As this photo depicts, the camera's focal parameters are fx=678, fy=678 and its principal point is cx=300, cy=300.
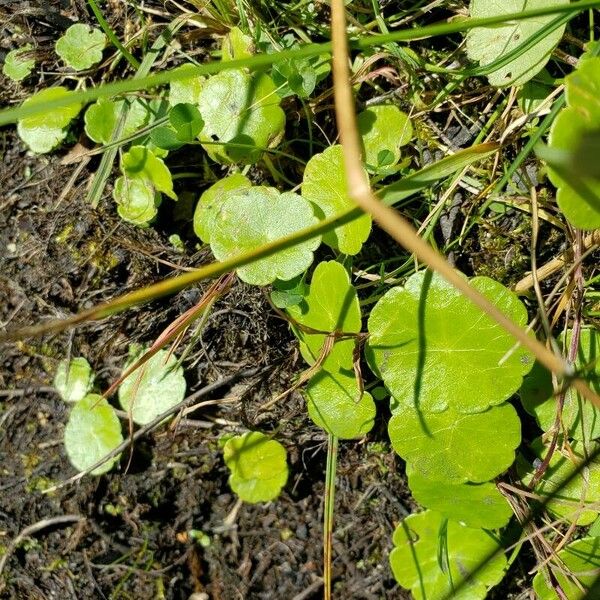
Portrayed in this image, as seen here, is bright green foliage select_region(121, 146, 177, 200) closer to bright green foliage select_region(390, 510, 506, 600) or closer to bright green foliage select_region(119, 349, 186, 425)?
bright green foliage select_region(119, 349, 186, 425)

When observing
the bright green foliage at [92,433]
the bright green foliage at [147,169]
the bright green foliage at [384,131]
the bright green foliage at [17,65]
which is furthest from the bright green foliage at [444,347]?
the bright green foliage at [17,65]

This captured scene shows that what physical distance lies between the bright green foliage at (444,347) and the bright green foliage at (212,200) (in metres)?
0.39

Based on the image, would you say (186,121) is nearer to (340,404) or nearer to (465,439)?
(340,404)

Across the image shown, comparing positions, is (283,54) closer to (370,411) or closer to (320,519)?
(370,411)

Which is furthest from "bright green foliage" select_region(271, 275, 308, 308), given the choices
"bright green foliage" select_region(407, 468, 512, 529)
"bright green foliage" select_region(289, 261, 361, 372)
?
"bright green foliage" select_region(407, 468, 512, 529)

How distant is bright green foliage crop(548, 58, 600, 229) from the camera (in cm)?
100

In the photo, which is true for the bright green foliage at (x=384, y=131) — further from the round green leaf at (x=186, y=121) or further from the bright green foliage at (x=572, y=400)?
the bright green foliage at (x=572, y=400)

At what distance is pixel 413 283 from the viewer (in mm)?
1245

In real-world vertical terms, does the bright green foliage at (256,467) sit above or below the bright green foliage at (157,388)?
below

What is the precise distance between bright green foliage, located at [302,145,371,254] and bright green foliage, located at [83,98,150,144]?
0.43 m

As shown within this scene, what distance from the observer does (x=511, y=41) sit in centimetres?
124

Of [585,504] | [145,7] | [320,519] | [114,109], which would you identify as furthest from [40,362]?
[585,504]

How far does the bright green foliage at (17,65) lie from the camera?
160 centimetres

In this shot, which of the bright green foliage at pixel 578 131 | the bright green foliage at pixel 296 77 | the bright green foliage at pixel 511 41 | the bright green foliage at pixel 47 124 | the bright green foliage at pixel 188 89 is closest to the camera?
the bright green foliage at pixel 578 131
